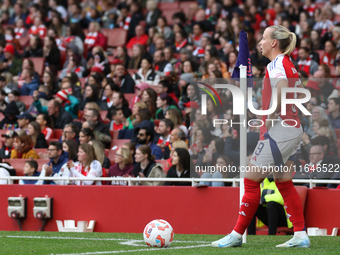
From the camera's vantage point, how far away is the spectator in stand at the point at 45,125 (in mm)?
11844

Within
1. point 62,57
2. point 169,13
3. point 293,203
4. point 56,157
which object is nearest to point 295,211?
point 293,203

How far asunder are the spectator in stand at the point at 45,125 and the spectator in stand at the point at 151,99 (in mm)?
1976

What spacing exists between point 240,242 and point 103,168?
14.8 feet

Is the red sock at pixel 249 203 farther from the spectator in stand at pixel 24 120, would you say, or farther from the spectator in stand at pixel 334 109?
the spectator in stand at pixel 24 120

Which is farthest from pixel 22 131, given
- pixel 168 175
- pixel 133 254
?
pixel 133 254

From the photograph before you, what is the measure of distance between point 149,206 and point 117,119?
3.63 metres

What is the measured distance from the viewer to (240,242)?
5395 mm

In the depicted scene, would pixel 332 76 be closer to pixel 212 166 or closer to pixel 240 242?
pixel 212 166

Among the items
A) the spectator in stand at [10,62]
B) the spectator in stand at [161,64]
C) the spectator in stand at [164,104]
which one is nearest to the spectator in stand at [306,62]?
the spectator in stand at [161,64]

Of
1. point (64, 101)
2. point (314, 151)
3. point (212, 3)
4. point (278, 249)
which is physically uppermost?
point (212, 3)

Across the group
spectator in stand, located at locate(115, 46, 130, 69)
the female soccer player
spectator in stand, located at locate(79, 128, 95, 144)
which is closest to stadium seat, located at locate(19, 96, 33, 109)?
spectator in stand, located at locate(115, 46, 130, 69)

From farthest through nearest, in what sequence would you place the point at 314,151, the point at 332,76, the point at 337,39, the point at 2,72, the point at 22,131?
the point at 2,72, the point at 337,39, the point at 332,76, the point at 22,131, the point at 314,151

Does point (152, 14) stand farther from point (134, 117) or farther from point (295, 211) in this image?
point (295, 211)

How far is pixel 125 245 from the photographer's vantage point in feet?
18.9
